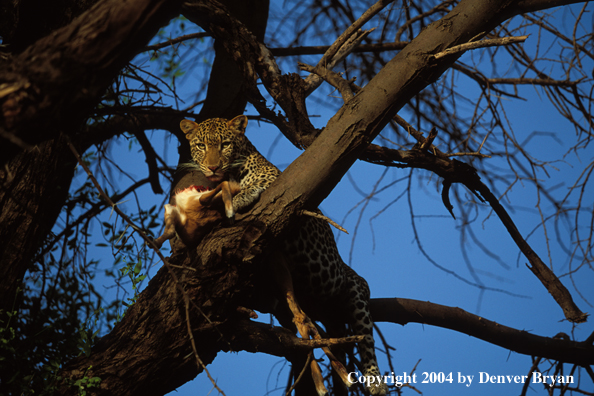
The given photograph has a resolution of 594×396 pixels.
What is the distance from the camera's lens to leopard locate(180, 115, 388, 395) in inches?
104

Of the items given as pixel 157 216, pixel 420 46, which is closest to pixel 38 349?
pixel 157 216

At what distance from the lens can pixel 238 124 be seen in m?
2.99

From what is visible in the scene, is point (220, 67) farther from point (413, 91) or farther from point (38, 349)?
point (38, 349)

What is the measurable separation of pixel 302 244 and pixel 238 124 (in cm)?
92

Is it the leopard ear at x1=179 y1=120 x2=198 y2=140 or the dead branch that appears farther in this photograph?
the leopard ear at x1=179 y1=120 x2=198 y2=140

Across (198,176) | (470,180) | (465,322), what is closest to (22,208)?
(198,176)

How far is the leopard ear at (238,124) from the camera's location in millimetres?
2959

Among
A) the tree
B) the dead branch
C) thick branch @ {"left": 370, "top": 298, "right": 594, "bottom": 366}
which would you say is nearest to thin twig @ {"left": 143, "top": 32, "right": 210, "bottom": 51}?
the tree

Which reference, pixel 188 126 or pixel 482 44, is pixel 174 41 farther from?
pixel 482 44

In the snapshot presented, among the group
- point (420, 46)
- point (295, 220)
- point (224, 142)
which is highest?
point (420, 46)

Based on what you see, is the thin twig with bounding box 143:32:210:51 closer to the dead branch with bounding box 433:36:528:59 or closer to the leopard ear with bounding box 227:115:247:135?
the leopard ear with bounding box 227:115:247:135

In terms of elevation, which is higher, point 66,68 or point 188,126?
point 188,126

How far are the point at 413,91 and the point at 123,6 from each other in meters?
1.50

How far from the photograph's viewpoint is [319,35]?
409 cm
